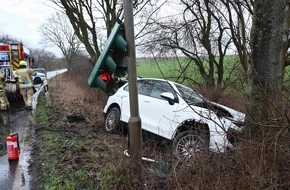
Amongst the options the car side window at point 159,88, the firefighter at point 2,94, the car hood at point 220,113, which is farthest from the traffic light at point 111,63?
the firefighter at point 2,94

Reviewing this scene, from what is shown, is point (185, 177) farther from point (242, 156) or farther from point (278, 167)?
point (278, 167)

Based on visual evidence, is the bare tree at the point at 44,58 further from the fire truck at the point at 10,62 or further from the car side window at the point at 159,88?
the car side window at the point at 159,88

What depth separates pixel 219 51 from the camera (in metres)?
17.5

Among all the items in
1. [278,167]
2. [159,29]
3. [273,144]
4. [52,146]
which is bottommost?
[52,146]

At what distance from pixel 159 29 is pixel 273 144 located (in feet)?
45.2

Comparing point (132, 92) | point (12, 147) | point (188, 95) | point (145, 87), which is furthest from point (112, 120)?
point (132, 92)

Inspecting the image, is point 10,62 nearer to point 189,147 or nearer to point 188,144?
point 188,144

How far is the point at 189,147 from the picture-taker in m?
4.68

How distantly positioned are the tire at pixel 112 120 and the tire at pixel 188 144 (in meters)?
2.68

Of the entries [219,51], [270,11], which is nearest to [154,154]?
[270,11]

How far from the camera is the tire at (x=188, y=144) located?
3.91 meters

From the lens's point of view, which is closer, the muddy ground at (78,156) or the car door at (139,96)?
the muddy ground at (78,156)

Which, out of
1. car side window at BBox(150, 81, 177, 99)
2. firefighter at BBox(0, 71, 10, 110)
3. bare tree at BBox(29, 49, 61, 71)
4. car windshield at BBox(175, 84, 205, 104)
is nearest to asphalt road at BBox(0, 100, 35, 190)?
firefighter at BBox(0, 71, 10, 110)

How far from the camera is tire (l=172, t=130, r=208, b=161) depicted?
391cm
